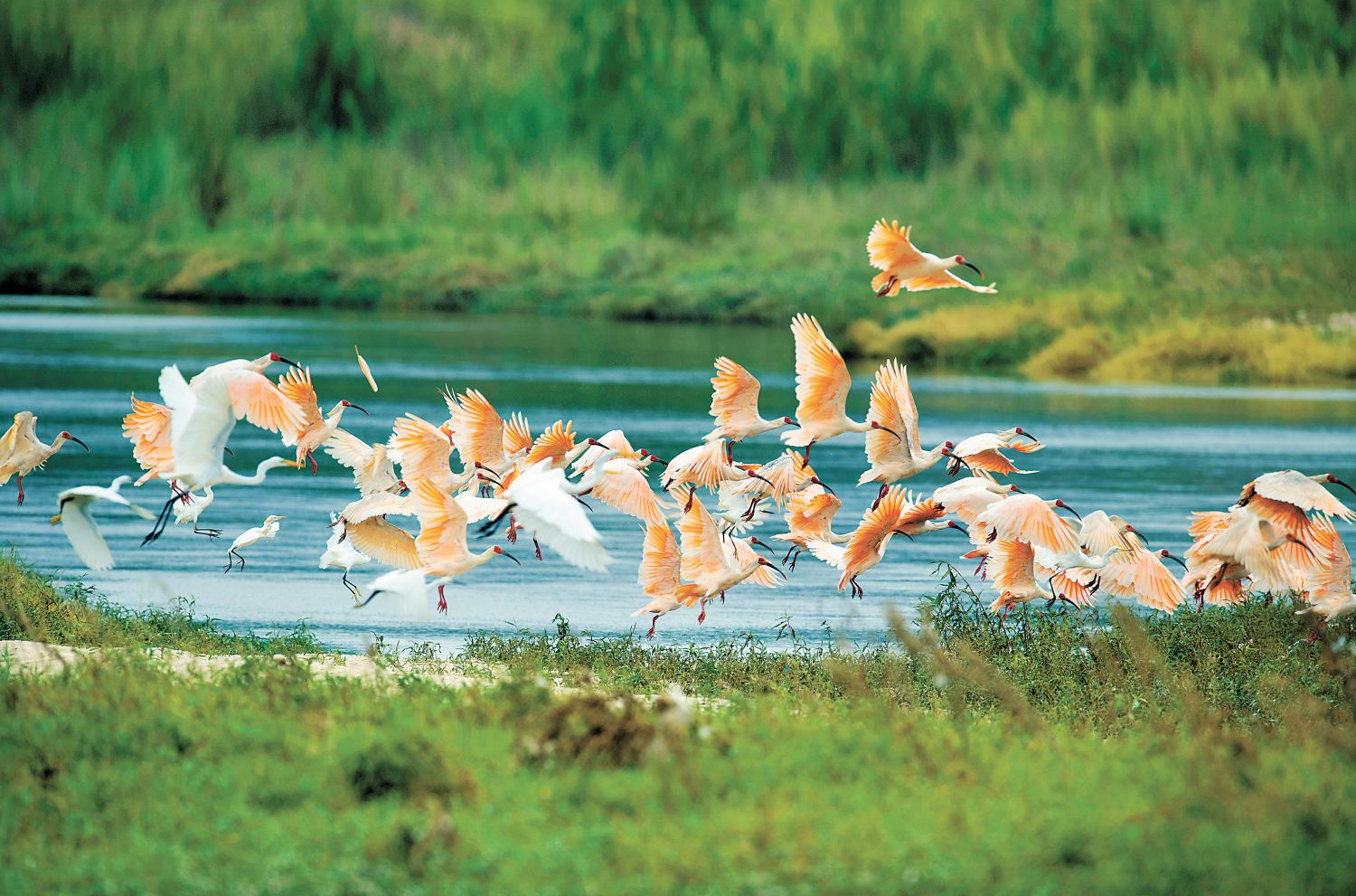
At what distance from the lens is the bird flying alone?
11.7m

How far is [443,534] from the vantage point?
10055mm

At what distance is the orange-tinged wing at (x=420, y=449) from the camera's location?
11516mm

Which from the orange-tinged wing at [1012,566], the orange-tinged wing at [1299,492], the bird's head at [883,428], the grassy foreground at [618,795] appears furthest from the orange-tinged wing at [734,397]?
the orange-tinged wing at [1299,492]

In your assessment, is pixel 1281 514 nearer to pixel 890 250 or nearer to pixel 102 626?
pixel 890 250

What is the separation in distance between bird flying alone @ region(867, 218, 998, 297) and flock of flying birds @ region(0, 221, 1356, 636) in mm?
16

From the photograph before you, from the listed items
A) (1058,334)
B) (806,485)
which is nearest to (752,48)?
(1058,334)

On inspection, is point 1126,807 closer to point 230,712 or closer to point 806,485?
point 230,712

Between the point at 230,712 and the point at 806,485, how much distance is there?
567 cm

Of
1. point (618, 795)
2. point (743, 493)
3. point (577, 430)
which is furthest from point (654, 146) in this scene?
point (618, 795)

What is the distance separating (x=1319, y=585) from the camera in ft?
37.3

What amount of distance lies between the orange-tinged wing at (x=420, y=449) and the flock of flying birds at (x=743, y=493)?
0.04ft

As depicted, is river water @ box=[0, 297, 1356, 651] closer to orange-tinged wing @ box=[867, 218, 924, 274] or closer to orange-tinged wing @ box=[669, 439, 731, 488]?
orange-tinged wing @ box=[669, 439, 731, 488]

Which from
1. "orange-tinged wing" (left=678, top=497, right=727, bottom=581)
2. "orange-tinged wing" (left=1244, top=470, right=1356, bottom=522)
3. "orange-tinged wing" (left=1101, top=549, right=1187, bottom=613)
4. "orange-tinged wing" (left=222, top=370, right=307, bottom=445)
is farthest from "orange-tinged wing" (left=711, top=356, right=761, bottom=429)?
"orange-tinged wing" (left=1244, top=470, right=1356, bottom=522)

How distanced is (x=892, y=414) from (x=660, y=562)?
1738 millimetres
